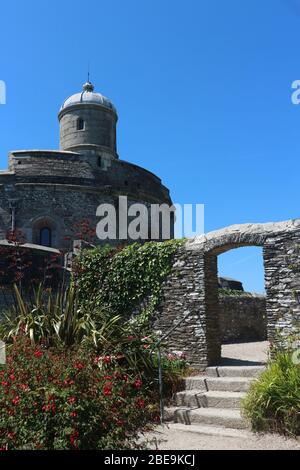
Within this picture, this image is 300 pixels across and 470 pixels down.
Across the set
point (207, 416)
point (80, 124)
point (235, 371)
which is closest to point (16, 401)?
point (207, 416)

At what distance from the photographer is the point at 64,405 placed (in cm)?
555

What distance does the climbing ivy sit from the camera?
33.6ft

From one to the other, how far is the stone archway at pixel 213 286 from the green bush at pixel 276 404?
6.18ft

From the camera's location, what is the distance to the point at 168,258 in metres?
10.2

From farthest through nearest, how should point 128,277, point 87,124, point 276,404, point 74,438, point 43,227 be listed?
point 87,124 < point 43,227 < point 128,277 < point 276,404 < point 74,438

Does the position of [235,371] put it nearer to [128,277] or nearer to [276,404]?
[276,404]

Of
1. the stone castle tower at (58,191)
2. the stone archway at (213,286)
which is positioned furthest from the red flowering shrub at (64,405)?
the stone castle tower at (58,191)

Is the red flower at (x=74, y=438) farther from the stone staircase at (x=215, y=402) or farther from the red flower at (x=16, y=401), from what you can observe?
the stone staircase at (x=215, y=402)

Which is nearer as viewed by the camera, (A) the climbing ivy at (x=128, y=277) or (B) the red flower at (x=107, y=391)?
(B) the red flower at (x=107, y=391)

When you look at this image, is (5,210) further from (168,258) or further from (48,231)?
(168,258)

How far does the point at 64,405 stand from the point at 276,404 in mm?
3088

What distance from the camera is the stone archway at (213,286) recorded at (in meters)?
8.43

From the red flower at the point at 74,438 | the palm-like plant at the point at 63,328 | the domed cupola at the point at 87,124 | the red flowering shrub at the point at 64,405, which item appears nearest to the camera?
the red flower at the point at 74,438
